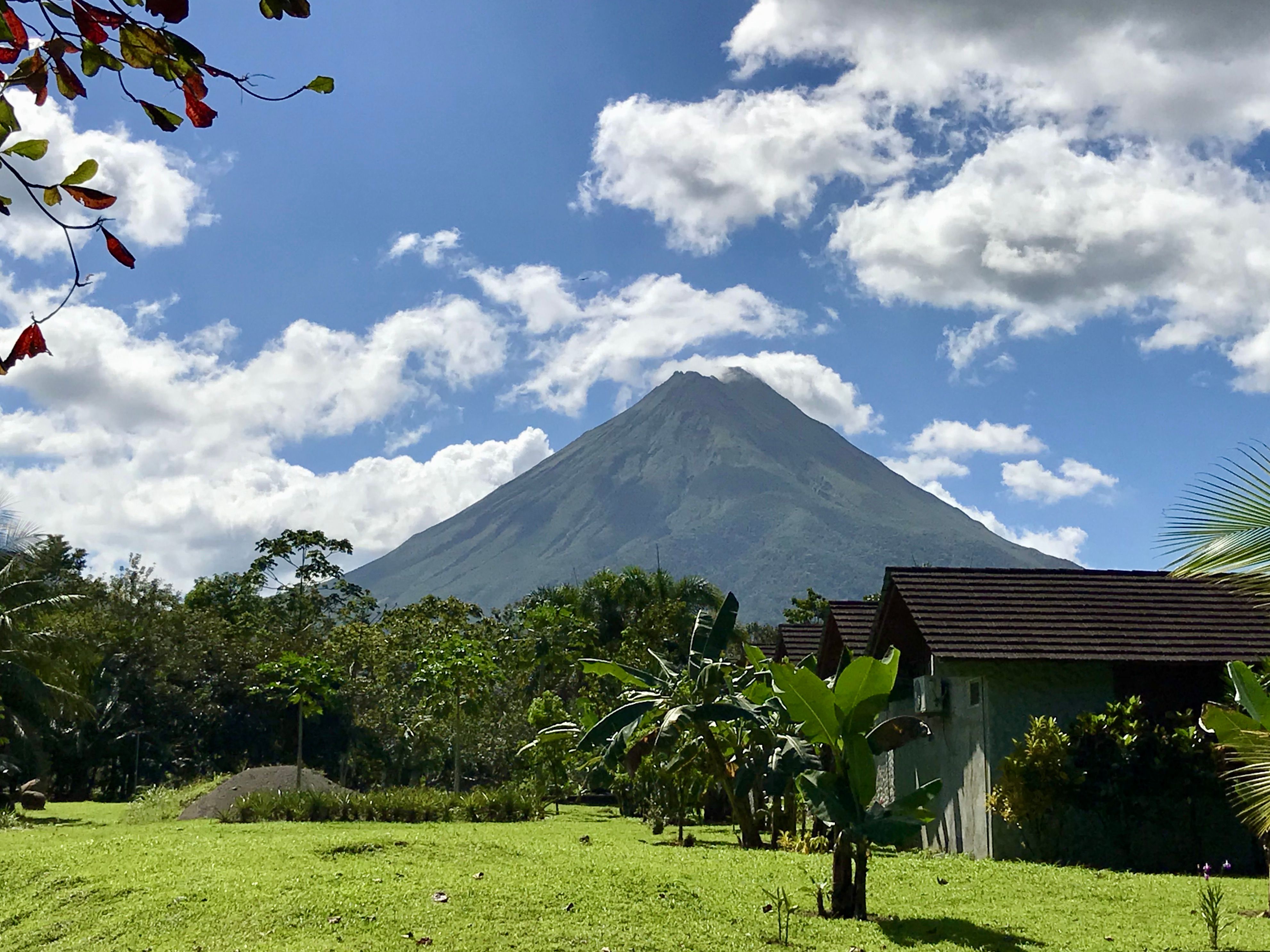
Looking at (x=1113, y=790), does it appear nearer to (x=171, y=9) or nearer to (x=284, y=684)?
(x=171, y=9)

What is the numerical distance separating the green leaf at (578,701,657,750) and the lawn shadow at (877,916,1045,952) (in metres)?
4.93

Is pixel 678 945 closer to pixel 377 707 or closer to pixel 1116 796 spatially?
pixel 1116 796

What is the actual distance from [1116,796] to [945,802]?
2.70 metres

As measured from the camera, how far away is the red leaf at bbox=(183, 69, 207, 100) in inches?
111

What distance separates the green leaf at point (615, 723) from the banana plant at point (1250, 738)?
6448 mm

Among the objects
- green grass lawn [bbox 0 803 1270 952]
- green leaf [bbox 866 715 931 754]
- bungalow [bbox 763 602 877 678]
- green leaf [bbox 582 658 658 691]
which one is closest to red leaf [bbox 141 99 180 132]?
green grass lawn [bbox 0 803 1270 952]

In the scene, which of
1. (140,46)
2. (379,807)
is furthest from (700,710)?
(140,46)

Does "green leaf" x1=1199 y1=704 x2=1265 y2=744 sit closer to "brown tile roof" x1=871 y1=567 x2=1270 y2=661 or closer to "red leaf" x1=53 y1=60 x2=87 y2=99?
"brown tile roof" x1=871 y1=567 x2=1270 y2=661

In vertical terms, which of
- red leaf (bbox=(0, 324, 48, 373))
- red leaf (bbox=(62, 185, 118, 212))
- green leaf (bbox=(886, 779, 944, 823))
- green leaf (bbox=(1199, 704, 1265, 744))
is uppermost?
red leaf (bbox=(62, 185, 118, 212))

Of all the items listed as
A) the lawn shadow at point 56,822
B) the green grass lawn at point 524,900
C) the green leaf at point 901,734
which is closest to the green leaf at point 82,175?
the green grass lawn at point 524,900

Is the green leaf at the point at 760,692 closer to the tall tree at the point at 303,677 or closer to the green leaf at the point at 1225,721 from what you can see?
the green leaf at the point at 1225,721

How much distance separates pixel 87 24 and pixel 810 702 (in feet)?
27.1

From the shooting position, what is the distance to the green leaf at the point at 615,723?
44.7 ft

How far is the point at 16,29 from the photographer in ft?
8.66
